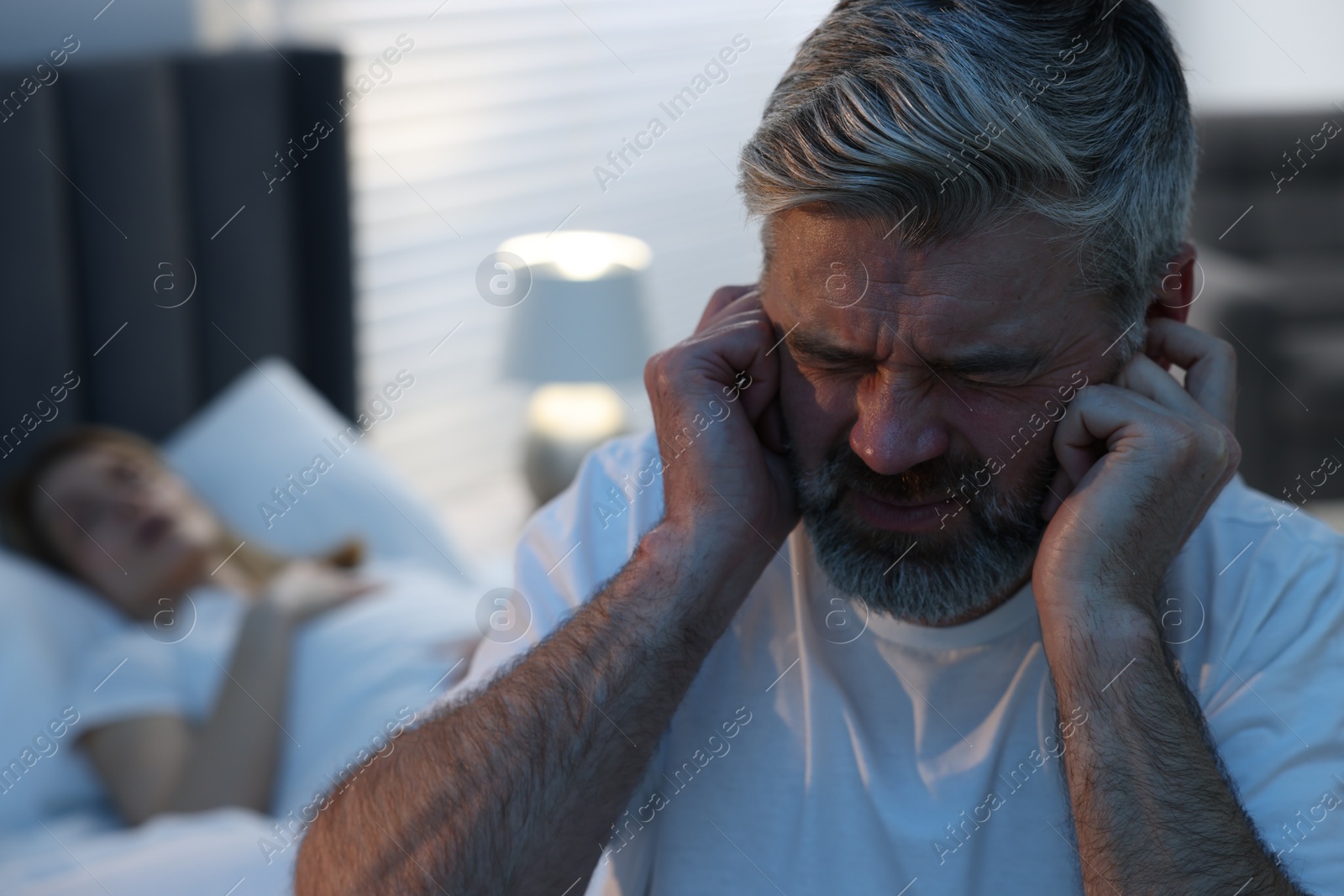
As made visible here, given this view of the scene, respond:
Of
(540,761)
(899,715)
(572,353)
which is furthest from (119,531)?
(899,715)

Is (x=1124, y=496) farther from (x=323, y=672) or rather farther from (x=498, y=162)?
(x=498, y=162)

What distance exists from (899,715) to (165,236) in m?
2.01

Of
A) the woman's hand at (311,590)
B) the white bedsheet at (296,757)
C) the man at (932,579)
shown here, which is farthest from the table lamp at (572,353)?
the man at (932,579)

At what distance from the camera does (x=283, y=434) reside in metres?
2.45

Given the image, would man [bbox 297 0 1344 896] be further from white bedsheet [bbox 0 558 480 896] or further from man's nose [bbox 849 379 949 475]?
white bedsheet [bbox 0 558 480 896]

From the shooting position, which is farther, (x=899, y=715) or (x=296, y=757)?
(x=296, y=757)

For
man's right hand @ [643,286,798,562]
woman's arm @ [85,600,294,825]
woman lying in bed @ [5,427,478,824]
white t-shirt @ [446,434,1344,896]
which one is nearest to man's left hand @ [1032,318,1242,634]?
white t-shirt @ [446,434,1344,896]

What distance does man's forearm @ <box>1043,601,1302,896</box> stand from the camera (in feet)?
2.57

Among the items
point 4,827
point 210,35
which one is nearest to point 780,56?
point 210,35

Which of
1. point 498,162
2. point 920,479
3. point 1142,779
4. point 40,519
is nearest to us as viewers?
point 1142,779

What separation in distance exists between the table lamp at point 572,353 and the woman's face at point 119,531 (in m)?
0.80

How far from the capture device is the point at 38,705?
69.7 inches

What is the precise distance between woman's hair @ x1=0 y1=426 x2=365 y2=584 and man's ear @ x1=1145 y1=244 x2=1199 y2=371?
165cm

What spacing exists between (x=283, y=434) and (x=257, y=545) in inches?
10.2
